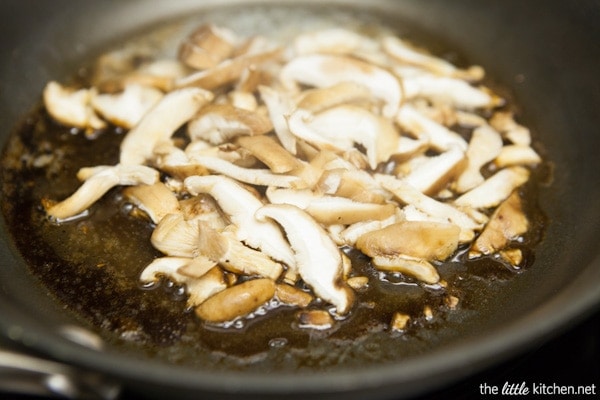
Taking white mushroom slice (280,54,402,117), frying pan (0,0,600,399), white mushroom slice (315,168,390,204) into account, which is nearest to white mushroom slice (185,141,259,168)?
white mushroom slice (315,168,390,204)

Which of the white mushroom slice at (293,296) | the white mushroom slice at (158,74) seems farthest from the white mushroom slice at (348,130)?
the white mushroom slice at (158,74)

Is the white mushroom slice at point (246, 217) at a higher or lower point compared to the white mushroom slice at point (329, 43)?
lower

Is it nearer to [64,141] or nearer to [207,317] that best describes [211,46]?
[64,141]

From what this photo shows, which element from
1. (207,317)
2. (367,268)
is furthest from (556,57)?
(207,317)

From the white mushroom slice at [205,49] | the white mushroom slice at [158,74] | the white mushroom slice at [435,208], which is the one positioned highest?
the white mushroom slice at [205,49]

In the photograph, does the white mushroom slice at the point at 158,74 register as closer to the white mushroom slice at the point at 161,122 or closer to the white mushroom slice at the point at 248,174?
the white mushroom slice at the point at 161,122

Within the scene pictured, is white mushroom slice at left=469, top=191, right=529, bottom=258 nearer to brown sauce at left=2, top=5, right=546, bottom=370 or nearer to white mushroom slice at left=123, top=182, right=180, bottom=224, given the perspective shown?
brown sauce at left=2, top=5, right=546, bottom=370
